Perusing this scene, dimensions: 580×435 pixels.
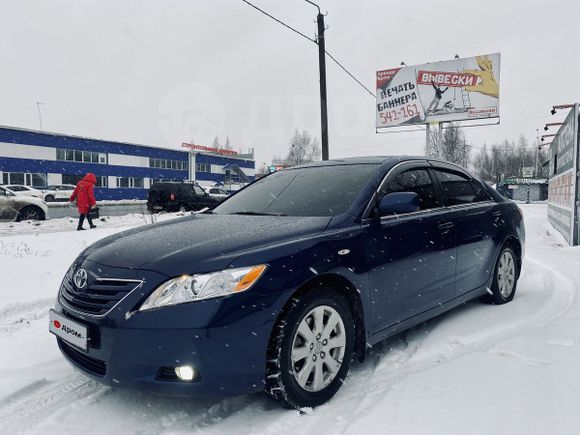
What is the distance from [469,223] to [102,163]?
45.0 metres

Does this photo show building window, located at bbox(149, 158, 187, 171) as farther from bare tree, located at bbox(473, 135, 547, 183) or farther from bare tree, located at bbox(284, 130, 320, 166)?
bare tree, located at bbox(473, 135, 547, 183)

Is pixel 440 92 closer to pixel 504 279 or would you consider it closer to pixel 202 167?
pixel 504 279

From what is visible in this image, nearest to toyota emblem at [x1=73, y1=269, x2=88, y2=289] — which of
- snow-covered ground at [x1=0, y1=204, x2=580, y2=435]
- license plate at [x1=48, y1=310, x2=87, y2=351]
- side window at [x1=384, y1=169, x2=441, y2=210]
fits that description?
license plate at [x1=48, y1=310, x2=87, y2=351]

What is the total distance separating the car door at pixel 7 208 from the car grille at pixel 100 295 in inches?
584

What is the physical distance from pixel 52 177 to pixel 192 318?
43.2 m

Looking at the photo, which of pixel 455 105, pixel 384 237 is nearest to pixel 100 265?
pixel 384 237

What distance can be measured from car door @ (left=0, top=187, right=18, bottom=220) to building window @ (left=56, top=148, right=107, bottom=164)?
2773cm

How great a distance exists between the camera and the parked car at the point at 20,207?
15.2 m

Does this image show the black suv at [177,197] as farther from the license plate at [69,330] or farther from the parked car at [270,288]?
the license plate at [69,330]

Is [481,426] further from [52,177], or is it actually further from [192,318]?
[52,177]

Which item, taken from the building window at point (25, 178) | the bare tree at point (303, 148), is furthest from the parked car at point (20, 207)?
the bare tree at point (303, 148)

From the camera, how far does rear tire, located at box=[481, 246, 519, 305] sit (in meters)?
4.60

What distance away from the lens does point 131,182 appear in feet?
156

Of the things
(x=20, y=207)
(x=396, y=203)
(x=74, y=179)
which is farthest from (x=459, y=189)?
(x=74, y=179)
